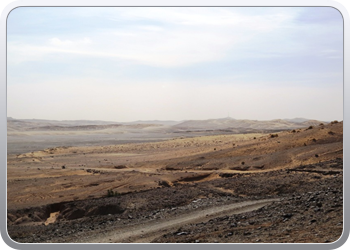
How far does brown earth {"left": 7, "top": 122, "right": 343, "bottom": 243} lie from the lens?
800 centimetres

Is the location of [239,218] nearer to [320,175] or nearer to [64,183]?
[320,175]

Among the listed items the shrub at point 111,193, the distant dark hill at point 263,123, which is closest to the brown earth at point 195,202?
the shrub at point 111,193

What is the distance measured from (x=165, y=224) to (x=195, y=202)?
2.12 meters

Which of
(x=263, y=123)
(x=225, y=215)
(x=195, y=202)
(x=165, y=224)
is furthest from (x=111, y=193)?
(x=263, y=123)

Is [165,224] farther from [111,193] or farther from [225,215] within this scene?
[111,193]

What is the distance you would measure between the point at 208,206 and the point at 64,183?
6.17 m

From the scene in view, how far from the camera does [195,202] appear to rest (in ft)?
35.7

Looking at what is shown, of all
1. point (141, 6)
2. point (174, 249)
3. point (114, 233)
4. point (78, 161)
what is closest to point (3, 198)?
point (114, 233)

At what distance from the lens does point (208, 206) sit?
398 inches

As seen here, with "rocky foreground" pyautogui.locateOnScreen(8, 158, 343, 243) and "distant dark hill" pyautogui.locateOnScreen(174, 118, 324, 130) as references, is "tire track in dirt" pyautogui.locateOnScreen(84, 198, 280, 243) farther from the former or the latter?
Result: "distant dark hill" pyautogui.locateOnScreen(174, 118, 324, 130)

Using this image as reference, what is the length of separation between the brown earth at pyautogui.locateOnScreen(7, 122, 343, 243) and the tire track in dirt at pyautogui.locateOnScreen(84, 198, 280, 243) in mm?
22

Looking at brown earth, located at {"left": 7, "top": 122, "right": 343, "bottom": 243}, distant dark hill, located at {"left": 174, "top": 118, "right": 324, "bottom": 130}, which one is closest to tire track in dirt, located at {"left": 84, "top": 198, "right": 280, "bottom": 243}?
brown earth, located at {"left": 7, "top": 122, "right": 343, "bottom": 243}

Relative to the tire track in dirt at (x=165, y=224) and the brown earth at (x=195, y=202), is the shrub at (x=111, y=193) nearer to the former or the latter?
the brown earth at (x=195, y=202)

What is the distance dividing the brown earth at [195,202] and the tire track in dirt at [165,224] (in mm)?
22
